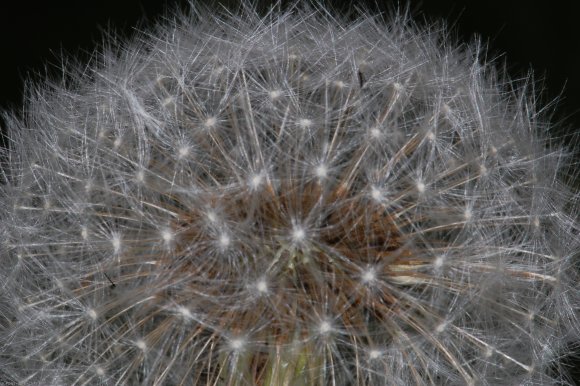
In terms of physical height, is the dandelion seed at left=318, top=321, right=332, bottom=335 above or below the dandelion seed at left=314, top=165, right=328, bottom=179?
below

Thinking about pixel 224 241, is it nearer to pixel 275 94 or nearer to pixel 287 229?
pixel 287 229

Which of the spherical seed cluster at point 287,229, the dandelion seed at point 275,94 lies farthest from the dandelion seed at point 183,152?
the dandelion seed at point 275,94

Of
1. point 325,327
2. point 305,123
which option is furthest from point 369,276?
point 305,123

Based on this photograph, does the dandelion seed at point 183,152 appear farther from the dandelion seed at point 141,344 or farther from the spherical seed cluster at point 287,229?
the dandelion seed at point 141,344

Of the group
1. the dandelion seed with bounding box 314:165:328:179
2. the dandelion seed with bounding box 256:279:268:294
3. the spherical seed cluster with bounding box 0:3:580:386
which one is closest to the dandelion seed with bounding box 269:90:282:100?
the spherical seed cluster with bounding box 0:3:580:386

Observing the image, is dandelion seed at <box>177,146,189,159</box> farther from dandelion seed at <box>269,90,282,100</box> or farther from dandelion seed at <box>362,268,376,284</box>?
dandelion seed at <box>362,268,376,284</box>

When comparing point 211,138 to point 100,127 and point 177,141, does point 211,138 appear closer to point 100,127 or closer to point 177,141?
point 177,141

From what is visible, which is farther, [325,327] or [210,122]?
[210,122]

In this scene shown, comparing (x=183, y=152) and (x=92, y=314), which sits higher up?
(x=183, y=152)
